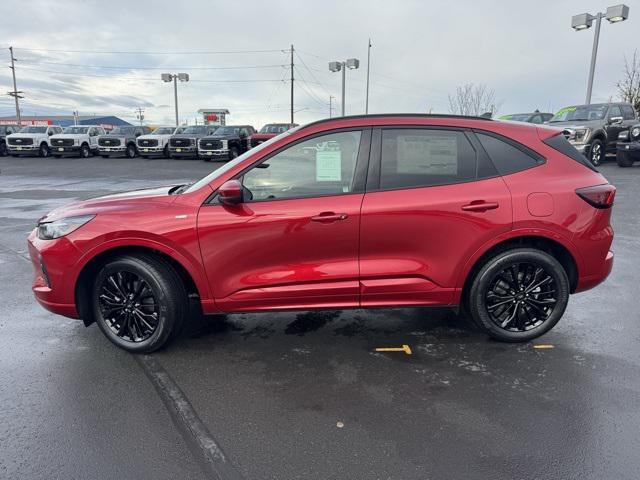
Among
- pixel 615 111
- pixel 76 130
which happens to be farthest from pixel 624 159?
pixel 76 130

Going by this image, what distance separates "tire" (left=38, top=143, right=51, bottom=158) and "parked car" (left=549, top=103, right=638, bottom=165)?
2845 centimetres

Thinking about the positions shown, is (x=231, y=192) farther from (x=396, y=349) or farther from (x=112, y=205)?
(x=396, y=349)

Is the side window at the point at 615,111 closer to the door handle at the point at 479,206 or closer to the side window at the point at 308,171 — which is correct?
the door handle at the point at 479,206

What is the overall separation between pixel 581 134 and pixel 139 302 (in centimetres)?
1634

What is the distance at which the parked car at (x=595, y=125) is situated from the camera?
1574cm

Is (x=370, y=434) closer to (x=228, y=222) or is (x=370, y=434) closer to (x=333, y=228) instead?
(x=333, y=228)

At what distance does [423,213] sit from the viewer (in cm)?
344

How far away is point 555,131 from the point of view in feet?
12.6

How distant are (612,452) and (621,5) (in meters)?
25.0

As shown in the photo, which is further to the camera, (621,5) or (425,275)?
(621,5)

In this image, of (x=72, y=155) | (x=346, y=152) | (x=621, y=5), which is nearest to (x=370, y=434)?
(x=346, y=152)

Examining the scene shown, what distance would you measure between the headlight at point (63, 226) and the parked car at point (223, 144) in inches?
838

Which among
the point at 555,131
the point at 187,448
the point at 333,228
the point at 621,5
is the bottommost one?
the point at 187,448

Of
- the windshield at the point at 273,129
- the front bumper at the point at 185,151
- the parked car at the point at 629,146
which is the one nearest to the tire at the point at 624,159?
the parked car at the point at 629,146
